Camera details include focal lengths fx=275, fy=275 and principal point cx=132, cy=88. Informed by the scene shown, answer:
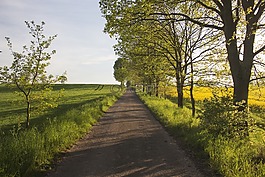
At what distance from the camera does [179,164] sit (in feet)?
24.7

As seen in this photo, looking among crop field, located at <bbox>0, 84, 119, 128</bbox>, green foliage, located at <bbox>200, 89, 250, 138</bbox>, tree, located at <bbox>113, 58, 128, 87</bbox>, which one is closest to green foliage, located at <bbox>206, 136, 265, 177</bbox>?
green foliage, located at <bbox>200, 89, 250, 138</bbox>

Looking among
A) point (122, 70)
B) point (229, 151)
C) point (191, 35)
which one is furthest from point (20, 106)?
point (229, 151)

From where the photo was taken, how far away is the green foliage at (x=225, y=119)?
30.3 feet

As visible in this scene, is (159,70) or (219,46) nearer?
(219,46)

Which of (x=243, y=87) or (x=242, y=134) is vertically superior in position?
(x=243, y=87)

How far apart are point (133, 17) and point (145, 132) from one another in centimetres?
549

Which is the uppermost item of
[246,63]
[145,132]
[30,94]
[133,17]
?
[133,17]

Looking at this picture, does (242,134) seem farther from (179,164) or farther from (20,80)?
(20,80)

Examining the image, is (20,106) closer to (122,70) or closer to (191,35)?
(122,70)

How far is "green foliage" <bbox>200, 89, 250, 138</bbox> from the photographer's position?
925 centimetres

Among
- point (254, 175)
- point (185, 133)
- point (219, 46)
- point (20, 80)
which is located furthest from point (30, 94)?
point (219, 46)

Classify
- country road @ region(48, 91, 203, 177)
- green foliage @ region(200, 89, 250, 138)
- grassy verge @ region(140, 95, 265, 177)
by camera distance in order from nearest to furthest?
grassy verge @ region(140, 95, 265, 177) < country road @ region(48, 91, 203, 177) < green foliage @ region(200, 89, 250, 138)

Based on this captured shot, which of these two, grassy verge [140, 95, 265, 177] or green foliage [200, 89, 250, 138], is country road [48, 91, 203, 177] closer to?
grassy verge [140, 95, 265, 177]

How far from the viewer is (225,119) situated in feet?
30.6
